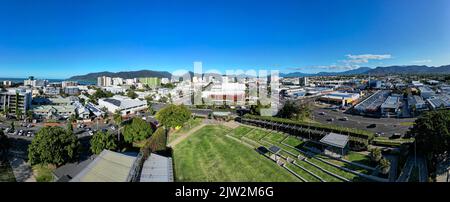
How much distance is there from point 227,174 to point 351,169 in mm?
2090

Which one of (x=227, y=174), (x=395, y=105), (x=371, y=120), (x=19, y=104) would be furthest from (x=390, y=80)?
(x=19, y=104)

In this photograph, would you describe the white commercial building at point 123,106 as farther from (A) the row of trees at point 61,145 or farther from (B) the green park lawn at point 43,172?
(B) the green park lawn at point 43,172

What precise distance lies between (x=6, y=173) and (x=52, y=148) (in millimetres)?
803

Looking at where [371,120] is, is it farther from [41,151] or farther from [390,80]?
[41,151]

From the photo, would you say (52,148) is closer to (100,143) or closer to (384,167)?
(100,143)

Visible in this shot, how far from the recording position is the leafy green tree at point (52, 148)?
452 centimetres

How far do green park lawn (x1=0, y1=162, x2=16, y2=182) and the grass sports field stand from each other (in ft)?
10.00

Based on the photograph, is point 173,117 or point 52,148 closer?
point 52,148

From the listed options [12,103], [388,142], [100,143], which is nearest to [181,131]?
[100,143]

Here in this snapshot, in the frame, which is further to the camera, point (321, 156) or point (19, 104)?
point (19, 104)

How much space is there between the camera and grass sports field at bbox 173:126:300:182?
2.88 meters

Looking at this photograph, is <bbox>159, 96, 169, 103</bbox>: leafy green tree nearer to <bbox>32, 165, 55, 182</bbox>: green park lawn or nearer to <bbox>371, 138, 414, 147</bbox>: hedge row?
<bbox>32, 165, 55, 182</bbox>: green park lawn

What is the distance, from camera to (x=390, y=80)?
7492 mm

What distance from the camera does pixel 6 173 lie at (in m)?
4.06
